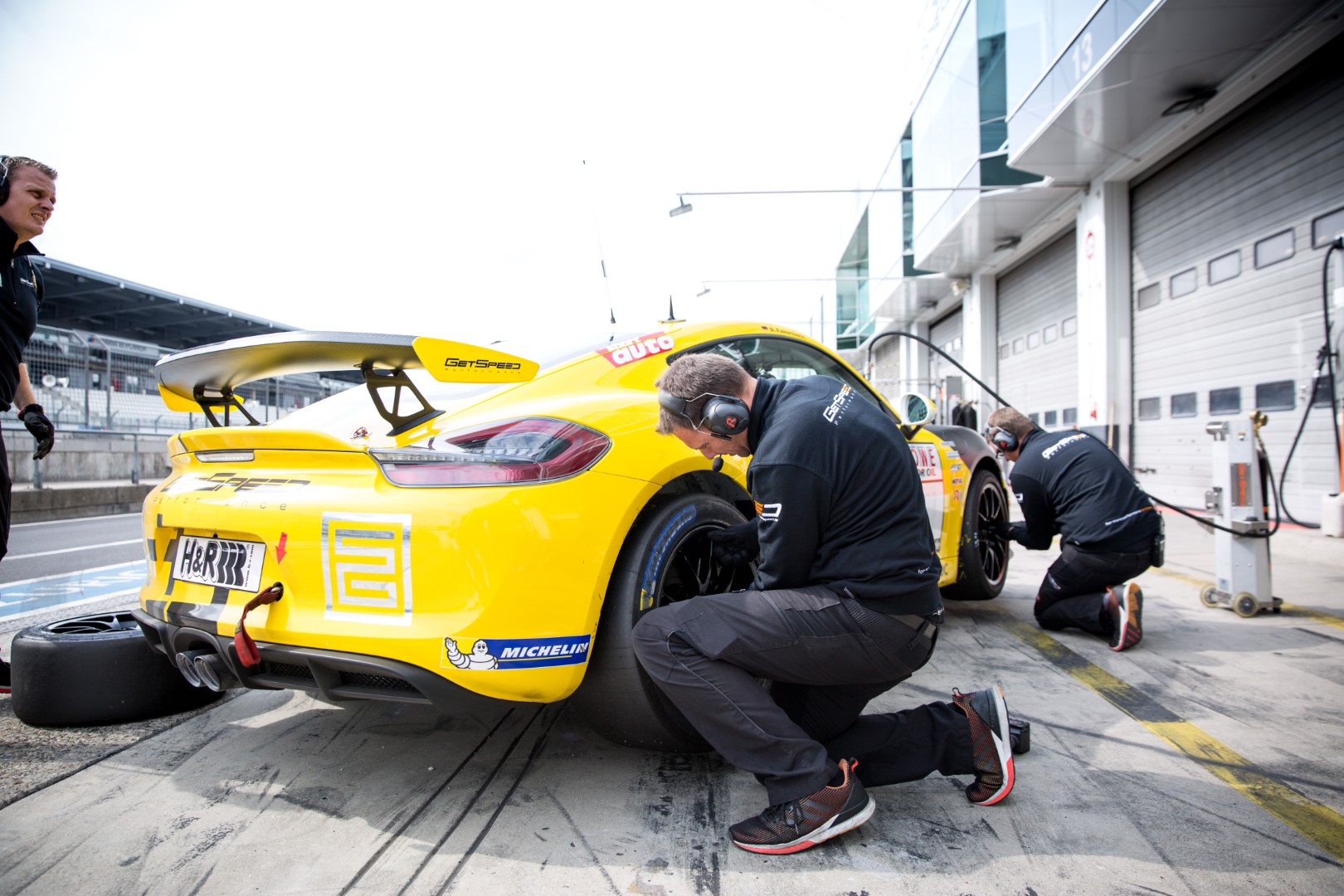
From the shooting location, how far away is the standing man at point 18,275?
8.90ft

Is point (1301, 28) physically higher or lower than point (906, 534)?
higher

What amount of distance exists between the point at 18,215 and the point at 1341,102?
981cm

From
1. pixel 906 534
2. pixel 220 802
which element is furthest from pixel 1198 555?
pixel 220 802

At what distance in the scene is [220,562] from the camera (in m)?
2.01

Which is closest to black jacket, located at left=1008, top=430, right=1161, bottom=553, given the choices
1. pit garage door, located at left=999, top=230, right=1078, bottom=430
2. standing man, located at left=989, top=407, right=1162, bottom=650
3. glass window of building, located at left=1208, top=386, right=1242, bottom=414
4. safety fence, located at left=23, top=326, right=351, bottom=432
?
standing man, located at left=989, top=407, right=1162, bottom=650

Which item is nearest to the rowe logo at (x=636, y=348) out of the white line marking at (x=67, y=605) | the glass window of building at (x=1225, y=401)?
the white line marking at (x=67, y=605)

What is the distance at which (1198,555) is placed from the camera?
642 cm

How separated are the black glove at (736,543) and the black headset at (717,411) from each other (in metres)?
0.42

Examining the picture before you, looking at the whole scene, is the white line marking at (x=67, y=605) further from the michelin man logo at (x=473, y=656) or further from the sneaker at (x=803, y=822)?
the sneaker at (x=803, y=822)

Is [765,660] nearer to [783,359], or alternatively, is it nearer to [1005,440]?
[783,359]

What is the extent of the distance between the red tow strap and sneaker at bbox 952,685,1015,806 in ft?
6.21

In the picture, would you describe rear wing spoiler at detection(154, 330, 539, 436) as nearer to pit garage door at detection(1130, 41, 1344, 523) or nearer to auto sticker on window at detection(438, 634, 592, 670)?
auto sticker on window at detection(438, 634, 592, 670)

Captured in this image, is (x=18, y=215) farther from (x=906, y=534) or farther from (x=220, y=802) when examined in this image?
Answer: (x=906, y=534)

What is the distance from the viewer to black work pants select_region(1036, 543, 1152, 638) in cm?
383
